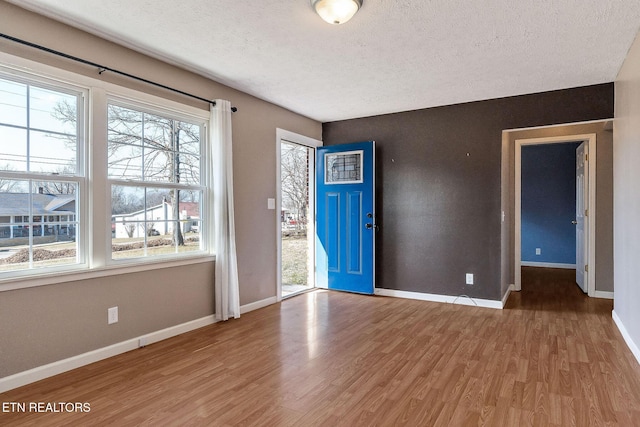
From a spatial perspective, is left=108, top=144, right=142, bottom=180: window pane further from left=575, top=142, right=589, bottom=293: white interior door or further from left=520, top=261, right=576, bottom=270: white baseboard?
left=520, top=261, right=576, bottom=270: white baseboard

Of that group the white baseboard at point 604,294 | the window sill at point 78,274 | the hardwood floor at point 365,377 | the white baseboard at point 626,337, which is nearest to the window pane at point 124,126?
the window sill at point 78,274

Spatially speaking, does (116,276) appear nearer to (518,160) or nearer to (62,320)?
(62,320)

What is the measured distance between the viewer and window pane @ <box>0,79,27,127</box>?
2.40 m

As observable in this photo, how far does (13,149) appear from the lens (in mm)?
2434

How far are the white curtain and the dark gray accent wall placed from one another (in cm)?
219

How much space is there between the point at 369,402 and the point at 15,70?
3.05 meters

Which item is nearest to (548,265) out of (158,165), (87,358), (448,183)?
(448,183)

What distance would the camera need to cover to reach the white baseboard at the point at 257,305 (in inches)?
163

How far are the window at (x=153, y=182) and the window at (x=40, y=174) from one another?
0.27 m

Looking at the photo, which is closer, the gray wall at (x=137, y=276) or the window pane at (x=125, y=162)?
the gray wall at (x=137, y=276)

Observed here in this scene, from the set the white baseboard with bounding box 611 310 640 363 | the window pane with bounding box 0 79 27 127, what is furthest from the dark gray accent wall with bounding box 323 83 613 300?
the window pane with bounding box 0 79 27 127

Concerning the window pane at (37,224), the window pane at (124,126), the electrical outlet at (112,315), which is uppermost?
the window pane at (124,126)

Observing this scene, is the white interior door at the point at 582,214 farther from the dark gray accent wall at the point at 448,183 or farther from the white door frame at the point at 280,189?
the white door frame at the point at 280,189

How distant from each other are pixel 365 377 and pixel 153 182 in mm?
2370
